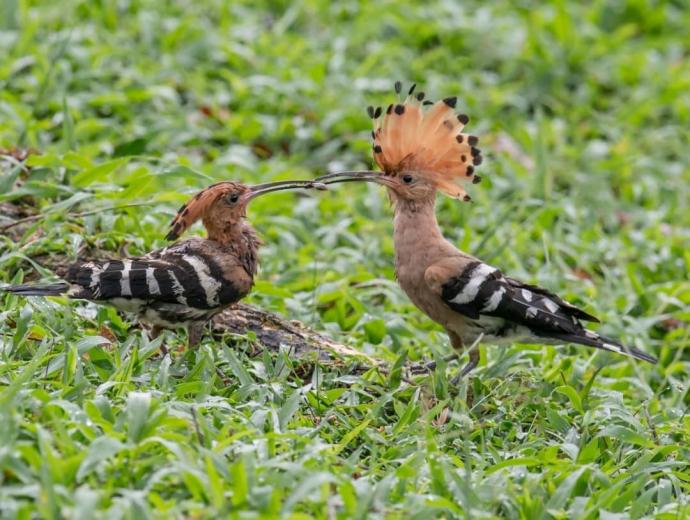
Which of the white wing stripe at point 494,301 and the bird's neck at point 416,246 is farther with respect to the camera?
the bird's neck at point 416,246

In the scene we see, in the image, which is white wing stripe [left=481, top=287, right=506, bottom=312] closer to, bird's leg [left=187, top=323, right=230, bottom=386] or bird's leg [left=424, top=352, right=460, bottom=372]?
bird's leg [left=424, top=352, right=460, bottom=372]

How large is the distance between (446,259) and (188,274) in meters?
1.23

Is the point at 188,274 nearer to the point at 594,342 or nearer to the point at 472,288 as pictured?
the point at 472,288

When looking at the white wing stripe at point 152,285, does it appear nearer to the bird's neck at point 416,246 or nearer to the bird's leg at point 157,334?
the bird's leg at point 157,334

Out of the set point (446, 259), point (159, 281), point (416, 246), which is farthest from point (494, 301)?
point (159, 281)

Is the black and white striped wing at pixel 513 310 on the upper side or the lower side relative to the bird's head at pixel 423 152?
lower

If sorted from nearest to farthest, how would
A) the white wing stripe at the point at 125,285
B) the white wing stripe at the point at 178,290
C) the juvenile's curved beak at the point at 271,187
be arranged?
1. the white wing stripe at the point at 125,285
2. the white wing stripe at the point at 178,290
3. the juvenile's curved beak at the point at 271,187

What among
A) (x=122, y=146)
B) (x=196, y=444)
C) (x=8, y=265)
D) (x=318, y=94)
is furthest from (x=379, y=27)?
(x=196, y=444)

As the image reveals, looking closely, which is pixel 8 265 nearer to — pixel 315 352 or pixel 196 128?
pixel 315 352

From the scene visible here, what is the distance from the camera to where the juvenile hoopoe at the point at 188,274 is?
5082 millimetres

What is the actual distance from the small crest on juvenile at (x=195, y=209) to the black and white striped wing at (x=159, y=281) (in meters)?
0.14

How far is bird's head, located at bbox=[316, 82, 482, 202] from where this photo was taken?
19.1 feet

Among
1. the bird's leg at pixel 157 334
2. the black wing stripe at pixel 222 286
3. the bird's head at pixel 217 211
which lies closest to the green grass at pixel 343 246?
the bird's leg at pixel 157 334

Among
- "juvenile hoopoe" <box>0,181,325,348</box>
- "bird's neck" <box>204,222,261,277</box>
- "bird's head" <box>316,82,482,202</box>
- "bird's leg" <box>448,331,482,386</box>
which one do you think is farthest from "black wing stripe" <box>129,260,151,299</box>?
"bird's leg" <box>448,331,482,386</box>
